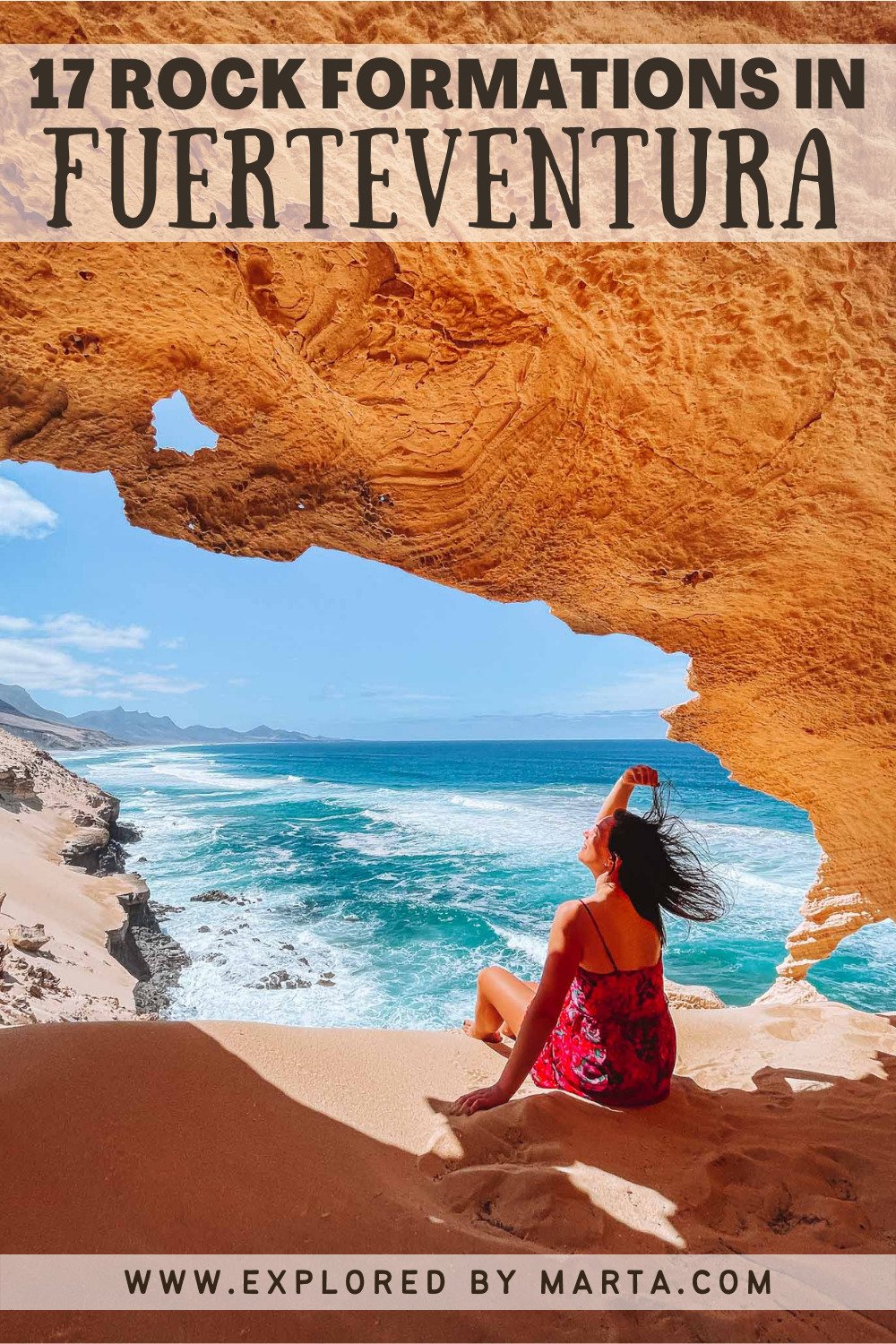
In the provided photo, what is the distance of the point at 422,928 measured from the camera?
1362 cm

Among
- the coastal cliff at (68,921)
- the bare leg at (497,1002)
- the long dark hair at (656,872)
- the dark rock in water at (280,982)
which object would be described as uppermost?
the long dark hair at (656,872)

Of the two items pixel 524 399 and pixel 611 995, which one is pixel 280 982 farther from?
pixel 524 399

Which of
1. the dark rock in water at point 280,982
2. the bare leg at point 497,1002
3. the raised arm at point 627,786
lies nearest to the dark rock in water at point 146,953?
the dark rock in water at point 280,982

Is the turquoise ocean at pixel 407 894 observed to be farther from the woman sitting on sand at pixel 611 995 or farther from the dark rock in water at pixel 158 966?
the woman sitting on sand at pixel 611 995

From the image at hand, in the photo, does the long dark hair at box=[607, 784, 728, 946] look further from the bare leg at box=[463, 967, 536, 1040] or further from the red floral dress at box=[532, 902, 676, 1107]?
the bare leg at box=[463, 967, 536, 1040]

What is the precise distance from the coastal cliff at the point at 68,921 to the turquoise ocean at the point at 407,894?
889 millimetres

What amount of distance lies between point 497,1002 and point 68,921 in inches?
377

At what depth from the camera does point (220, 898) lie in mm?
15031

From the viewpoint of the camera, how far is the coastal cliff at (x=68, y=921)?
661 centimetres

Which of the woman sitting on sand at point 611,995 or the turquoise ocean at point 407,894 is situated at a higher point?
the woman sitting on sand at point 611,995

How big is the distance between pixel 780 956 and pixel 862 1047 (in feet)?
38.0

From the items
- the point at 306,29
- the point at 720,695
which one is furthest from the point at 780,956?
the point at 306,29

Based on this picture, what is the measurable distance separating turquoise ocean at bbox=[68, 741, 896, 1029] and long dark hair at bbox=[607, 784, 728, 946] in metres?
4.41

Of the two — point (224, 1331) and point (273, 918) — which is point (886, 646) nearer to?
point (224, 1331)
